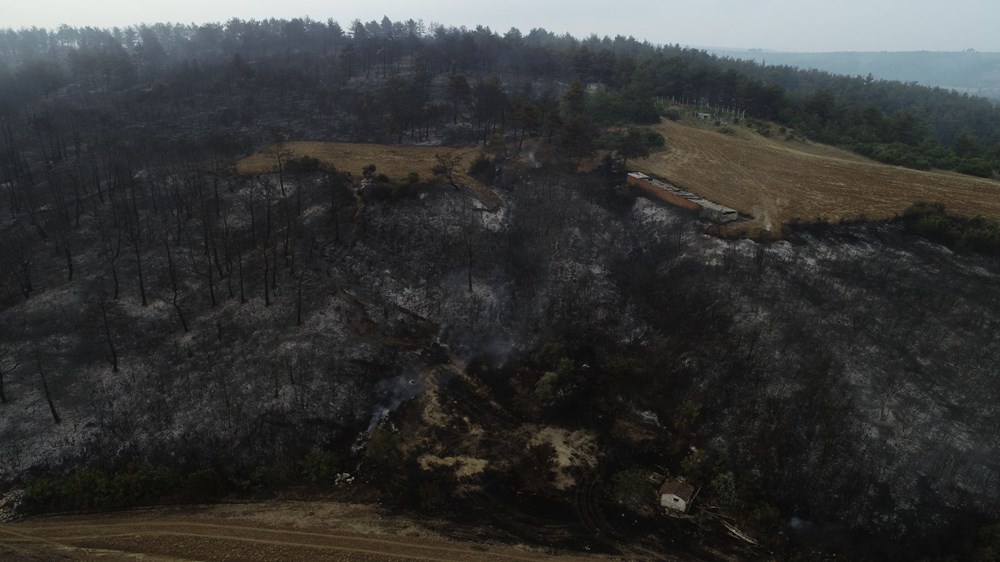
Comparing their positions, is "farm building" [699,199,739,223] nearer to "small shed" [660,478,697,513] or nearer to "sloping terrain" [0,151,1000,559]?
"sloping terrain" [0,151,1000,559]

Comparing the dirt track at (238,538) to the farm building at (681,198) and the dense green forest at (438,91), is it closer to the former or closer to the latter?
the farm building at (681,198)

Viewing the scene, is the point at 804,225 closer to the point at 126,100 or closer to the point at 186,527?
the point at 186,527

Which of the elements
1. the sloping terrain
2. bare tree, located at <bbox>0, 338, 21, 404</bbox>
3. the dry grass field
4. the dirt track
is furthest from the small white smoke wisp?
the dry grass field

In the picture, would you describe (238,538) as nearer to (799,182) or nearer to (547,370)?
(547,370)

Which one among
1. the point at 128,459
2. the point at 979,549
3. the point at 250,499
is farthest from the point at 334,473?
the point at 979,549

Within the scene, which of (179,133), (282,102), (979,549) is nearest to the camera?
(979,549)

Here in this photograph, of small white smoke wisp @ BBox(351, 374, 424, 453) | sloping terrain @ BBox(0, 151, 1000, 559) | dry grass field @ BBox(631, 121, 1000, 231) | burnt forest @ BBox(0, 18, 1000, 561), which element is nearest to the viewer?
burnt forest @ BBox(0, 18, 1000, 561)
